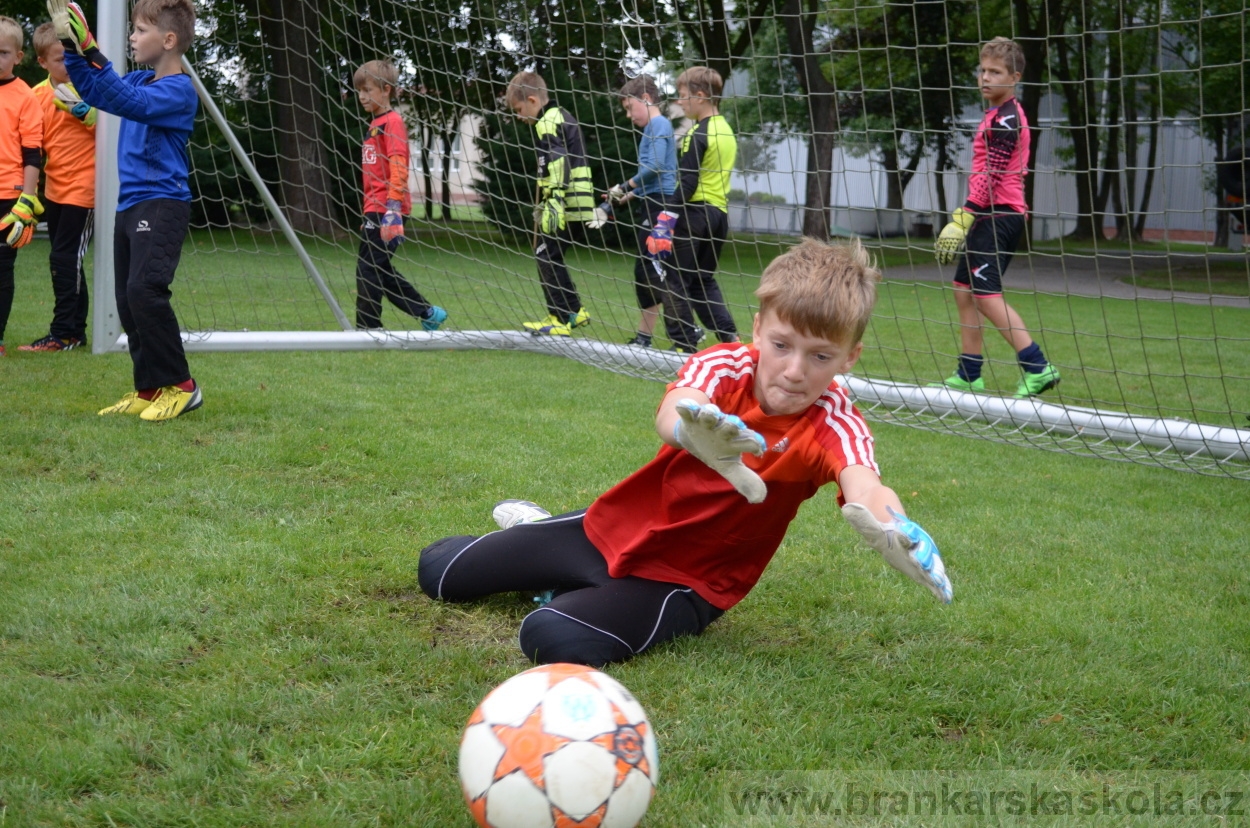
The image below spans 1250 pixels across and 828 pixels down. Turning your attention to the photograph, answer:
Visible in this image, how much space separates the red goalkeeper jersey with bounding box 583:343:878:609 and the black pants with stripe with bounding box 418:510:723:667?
51mm

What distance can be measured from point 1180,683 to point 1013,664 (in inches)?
15.7

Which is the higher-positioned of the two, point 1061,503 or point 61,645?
point 61,645

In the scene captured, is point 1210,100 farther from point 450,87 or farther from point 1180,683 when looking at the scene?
point 1180,683

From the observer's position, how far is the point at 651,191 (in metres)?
7.67

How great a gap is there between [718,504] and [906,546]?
2.49ft

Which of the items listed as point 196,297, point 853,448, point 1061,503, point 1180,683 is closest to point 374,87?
point 196,297

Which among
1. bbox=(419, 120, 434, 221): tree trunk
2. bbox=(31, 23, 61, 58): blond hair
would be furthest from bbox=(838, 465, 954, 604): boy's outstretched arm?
bbox=(31, 23, 61, 58): blond hair

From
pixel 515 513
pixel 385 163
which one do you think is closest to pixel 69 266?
pixel 385 163

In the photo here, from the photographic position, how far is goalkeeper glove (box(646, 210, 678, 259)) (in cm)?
736

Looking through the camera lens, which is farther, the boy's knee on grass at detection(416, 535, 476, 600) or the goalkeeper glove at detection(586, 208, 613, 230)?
the goalkeeper glove at detection(586, 208, 613, 230)

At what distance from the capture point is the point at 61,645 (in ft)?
8.63

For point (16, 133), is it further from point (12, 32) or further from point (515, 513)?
point (515, 513)

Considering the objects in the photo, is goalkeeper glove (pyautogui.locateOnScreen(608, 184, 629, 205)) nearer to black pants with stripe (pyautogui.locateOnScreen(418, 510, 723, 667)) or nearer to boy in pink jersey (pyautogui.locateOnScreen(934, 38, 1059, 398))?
boy in pink jersey (pyautogui.locateOnScreen(934, 38, 1059, 398))

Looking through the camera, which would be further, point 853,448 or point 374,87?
point 374,87
